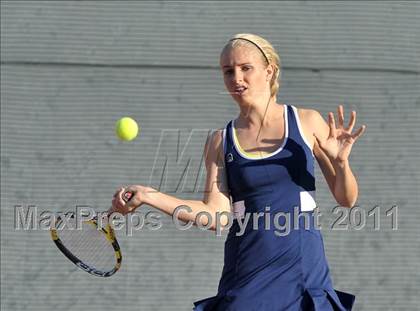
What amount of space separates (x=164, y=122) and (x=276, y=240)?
2271 mm

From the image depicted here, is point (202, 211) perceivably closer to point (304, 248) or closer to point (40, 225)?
point (304, 248)

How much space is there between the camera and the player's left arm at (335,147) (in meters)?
2.75

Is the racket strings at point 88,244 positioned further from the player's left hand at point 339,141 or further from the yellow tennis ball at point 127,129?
the player's left hand at point 339,141

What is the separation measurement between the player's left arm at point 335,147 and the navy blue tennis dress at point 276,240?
1.9 inches

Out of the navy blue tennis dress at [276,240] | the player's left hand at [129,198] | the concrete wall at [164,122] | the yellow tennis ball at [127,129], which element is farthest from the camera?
the concrete wall at [164,122]

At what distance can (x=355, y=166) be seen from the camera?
4871 millimetres

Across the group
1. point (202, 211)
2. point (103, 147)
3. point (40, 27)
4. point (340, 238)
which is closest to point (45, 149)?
point (103, 147)

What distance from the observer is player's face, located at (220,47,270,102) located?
2.77m

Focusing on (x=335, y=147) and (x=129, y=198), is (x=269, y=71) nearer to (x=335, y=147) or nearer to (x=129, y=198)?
(x=335, y=147)

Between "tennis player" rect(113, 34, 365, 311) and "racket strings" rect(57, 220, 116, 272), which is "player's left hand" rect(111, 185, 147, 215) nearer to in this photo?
"tennis player" rect(113, 34, 365, 311)

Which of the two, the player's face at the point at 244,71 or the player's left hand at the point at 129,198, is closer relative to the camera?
the player's left hand at the point at 129,198

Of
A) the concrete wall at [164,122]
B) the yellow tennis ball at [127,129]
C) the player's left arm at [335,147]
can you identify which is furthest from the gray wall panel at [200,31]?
the player's left arm at [335,147]

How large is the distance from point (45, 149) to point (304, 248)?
2.52 m

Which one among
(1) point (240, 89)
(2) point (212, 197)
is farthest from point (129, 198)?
(1) point (240, 89)
